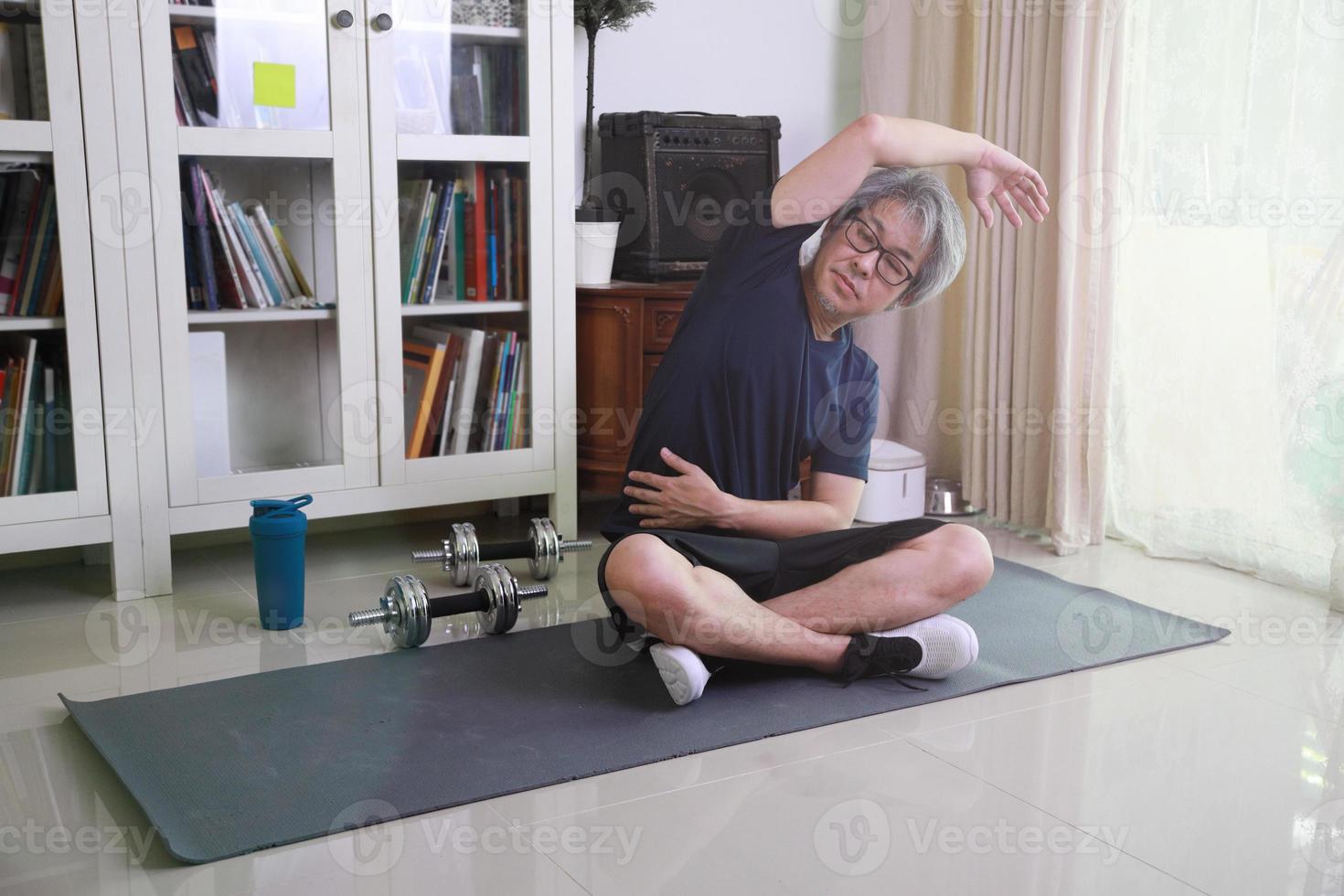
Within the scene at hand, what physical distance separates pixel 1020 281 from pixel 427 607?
5.82ft

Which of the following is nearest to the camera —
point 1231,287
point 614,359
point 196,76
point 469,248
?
point 196,76

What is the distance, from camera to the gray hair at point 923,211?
2168 mm

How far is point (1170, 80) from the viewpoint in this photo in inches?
117

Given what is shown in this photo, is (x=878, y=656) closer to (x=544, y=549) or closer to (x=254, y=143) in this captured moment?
(x=544, y=549)

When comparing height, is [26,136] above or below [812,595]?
above

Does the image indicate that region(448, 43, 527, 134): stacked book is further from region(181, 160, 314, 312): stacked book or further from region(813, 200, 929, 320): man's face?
region(813, 200, 929, 320): man's face

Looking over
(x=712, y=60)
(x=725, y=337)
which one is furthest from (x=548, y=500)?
(x=712, y=60)

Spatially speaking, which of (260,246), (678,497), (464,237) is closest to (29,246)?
(260,246)

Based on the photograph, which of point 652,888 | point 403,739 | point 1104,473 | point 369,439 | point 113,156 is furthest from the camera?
point 1104,473

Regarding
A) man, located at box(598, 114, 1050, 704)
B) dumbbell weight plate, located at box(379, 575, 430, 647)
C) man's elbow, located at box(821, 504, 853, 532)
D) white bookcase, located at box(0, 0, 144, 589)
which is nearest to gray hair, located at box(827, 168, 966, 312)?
man, located at box(598, 114, 1050, 704)

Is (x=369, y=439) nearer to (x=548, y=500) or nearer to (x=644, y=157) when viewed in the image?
(x=548, y=500)

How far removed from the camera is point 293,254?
2.82m

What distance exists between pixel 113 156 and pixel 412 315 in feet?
2.33

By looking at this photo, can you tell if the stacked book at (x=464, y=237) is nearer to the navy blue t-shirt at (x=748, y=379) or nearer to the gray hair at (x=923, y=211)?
the navy blue t-shirt at (x=748, y=379)
